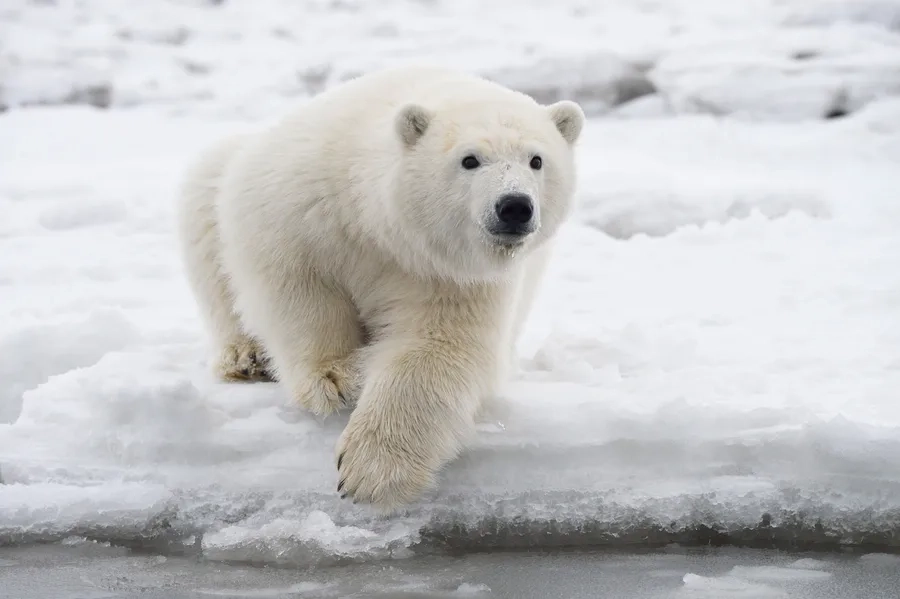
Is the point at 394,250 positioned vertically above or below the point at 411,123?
below

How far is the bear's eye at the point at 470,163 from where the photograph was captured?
3287 mm

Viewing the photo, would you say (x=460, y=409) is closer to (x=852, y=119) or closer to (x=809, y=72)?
(x=852, y=119)

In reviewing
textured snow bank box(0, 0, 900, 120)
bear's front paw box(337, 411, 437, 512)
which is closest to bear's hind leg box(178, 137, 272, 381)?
bear's front paw box(337, 411, 437, 512)

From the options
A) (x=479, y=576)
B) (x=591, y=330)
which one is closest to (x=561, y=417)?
(x=479, y=576)

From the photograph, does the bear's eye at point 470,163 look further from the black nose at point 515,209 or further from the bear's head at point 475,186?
the black nose at point 515,209

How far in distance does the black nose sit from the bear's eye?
0.21 metres

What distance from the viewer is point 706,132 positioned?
32.8 feet

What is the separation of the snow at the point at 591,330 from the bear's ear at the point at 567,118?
90cm

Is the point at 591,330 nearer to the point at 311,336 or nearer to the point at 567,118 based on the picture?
the point at 567,118

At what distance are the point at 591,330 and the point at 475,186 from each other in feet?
5.05

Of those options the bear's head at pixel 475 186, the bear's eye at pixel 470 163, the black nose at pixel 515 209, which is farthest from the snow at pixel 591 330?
the bear's eye at pixel 470 163

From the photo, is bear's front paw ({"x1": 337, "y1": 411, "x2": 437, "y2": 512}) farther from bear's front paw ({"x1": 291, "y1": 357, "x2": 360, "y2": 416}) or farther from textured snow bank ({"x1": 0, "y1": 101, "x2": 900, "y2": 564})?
bear's front paw ({"x1": 291, "y1": 357, "x2": 360, "y2": 416})

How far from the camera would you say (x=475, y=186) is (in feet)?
10.6

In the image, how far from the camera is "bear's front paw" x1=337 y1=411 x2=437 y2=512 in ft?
10.2
